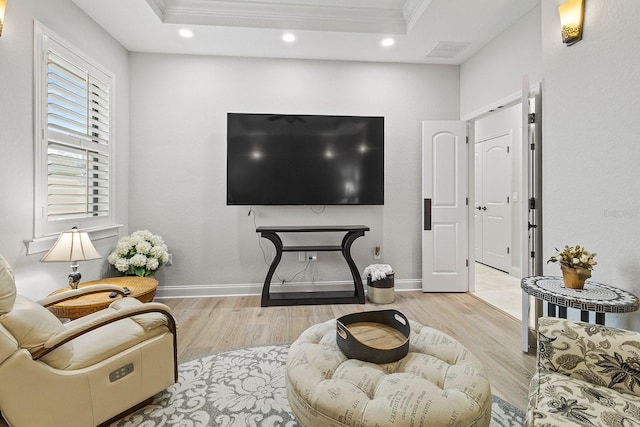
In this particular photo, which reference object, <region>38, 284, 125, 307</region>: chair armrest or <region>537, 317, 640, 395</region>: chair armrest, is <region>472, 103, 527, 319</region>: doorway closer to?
<region>537, 317, 640, 395</region>: chair armrest

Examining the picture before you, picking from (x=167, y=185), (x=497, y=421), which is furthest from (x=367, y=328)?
(x=167, y=185)

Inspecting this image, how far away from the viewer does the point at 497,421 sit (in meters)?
1.69

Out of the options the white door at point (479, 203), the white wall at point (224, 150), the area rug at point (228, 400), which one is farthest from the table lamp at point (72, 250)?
the white door at point (479, 203)

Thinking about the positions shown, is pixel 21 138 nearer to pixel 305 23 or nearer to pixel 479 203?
pixel 305 23

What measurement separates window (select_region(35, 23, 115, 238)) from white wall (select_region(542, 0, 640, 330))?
3.76 meters

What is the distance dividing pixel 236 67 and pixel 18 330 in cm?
337

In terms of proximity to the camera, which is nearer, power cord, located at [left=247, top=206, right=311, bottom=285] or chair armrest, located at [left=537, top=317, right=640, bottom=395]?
chair armrest, located at [left=537, top=317, right=640, bottom=395]

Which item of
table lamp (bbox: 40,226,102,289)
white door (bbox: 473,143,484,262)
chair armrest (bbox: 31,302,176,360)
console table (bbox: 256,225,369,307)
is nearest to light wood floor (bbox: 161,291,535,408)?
console table (bbox: 256,225,369,307)

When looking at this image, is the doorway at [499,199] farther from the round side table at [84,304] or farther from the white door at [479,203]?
the round side table at [84,304]

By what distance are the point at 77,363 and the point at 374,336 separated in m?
1.39

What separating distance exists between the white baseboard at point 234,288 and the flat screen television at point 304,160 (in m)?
1.02

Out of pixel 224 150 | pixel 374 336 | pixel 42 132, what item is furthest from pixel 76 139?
pixel 374 336

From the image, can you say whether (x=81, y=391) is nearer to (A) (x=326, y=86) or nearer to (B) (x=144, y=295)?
(B) (x=144, y=295)

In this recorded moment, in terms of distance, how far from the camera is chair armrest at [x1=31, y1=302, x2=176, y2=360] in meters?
1.41
